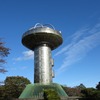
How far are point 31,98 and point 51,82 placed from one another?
748cm

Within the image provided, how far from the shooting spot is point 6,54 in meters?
30.3

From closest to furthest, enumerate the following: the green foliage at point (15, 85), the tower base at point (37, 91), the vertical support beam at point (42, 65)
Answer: the tower base at point (37, 91), the vertical support beam at point (42, 65), the green foliage at point (15, 85)

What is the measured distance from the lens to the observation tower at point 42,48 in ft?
131

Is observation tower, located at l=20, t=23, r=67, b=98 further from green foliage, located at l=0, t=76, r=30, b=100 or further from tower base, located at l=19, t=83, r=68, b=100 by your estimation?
green foliage, located at l=0, t=76, r=30, b=100

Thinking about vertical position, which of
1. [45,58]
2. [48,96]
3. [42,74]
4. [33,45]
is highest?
[33,45]

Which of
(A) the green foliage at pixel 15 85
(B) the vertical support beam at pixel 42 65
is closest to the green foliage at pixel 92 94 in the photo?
(B) the vertical support beam at pixel 42 65

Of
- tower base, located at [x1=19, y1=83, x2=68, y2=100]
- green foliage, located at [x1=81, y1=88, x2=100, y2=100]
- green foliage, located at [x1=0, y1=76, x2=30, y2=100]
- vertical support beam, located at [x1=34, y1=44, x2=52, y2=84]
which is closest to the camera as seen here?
green foliage, located at [x1=81, y1=88, x2=100, y2=100]

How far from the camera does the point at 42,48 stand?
137 feet

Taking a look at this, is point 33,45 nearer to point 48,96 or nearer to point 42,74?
point 42,74

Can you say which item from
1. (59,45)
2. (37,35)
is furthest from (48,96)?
(59,45)

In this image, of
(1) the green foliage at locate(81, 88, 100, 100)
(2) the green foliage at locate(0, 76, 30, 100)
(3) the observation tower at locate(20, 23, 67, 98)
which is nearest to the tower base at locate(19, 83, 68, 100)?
(3) the observation tower at locate(20, 23, 67, 98)

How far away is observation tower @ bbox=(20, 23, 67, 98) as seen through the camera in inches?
1571

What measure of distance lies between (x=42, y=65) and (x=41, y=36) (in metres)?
6.04

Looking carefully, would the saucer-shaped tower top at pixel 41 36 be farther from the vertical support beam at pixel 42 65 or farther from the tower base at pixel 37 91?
the tower base at pixel 37 91
